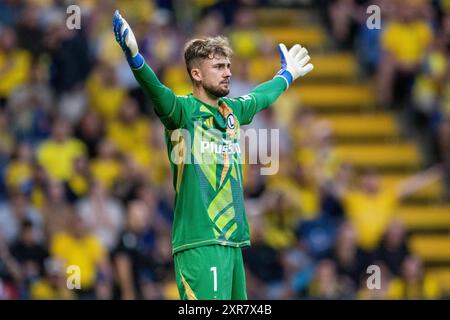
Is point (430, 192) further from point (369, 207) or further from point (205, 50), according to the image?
point (205, 50)

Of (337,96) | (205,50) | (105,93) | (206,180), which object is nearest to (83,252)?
(105,93)

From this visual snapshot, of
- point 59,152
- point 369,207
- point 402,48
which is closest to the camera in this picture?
point 59,152

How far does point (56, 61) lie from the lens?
53.5 ft

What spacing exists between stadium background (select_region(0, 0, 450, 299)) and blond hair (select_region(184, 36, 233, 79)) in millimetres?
4769

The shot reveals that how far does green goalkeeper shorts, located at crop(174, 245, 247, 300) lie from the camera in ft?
30.0

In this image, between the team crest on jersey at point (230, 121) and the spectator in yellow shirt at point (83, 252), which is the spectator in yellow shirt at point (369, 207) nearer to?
the spectator in yellow shirt at point (83, 252)

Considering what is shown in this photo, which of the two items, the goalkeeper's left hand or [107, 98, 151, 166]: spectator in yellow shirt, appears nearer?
the goalkeeper's left hand

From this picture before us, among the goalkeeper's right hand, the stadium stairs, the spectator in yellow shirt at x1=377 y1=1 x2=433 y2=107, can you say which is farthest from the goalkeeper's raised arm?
the spectator in yellow shirt at x1=377 y1=1 x2=433 y2=107

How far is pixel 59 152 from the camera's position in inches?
615

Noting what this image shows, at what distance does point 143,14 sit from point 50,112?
221cm

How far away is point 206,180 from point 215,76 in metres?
0.75

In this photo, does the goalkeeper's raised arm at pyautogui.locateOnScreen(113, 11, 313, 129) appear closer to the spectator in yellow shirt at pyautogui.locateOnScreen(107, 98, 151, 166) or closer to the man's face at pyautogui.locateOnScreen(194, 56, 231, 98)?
the man's face at pyautogui.locateOnScreen(194, 56, 231, 98)

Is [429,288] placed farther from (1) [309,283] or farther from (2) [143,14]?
(2) [143,14]
